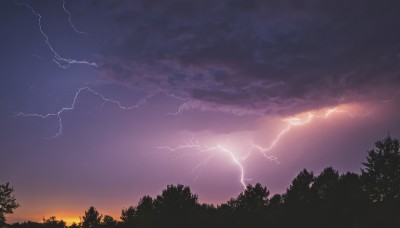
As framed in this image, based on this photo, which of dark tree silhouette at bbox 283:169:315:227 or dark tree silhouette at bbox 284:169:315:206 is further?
dark tree silhouette at bbox 284:169:315:206

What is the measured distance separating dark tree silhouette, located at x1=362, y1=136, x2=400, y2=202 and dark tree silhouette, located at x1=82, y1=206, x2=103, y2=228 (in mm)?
64626

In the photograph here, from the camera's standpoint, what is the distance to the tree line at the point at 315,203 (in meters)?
38.8

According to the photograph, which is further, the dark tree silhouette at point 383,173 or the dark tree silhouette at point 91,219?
the dark tree silhouette at point 91,219

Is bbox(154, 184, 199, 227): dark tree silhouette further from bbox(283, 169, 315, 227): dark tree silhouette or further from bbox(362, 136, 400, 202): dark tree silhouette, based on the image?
bbox(362, 136, 400, 202): dark tree silhouette

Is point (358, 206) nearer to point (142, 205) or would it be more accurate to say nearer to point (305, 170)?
point (305, 170)

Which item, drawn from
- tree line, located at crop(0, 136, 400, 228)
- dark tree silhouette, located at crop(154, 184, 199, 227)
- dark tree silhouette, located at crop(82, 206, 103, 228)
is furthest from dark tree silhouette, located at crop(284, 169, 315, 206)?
dark tree silhouette, located at crop(82, 206, 103, 228)

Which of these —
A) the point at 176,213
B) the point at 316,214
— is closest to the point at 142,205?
the point at 176,213

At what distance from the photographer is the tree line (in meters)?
38.8

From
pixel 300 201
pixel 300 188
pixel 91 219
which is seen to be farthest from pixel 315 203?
pixel 91 219

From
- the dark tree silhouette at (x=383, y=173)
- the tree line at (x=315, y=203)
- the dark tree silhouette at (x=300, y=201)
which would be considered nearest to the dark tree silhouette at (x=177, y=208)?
the tree line at (x=315, y=203)

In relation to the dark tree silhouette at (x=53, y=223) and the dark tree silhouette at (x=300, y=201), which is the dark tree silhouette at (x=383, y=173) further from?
the dark tree silhouette at (x=53, y=223)

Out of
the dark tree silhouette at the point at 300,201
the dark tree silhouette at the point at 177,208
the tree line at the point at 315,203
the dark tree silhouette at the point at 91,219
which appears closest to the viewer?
the tree line at the point at 315,203

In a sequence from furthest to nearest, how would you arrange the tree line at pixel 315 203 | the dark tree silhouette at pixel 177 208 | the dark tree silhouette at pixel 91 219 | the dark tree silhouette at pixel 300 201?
1. the dark tree silhouette at pixel 91 219
2. the dark tree silhouette at pixel 177 208
3. the dark tree silhouette at pixel 300 201
4. the tree line at pixel 315 203

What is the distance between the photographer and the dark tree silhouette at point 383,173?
38853 mm
